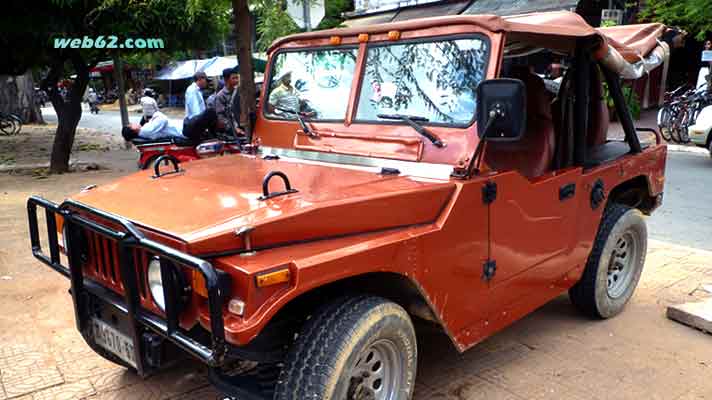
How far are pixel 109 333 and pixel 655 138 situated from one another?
432 centimetres

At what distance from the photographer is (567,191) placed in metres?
3.60

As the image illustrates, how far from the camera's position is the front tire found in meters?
2.34

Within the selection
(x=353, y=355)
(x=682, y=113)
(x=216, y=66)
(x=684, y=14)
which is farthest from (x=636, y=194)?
(x=216, y=66)

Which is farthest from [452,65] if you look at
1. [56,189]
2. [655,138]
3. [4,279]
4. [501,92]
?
[56,189]

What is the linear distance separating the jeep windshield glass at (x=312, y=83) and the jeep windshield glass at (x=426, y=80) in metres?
0.17

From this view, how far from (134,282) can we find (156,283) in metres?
0.09

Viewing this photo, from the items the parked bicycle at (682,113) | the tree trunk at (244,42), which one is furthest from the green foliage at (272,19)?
the parked bicycle at (682,113)

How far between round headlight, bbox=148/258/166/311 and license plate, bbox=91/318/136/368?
30 cm

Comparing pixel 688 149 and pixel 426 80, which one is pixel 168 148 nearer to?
pixel 426 80

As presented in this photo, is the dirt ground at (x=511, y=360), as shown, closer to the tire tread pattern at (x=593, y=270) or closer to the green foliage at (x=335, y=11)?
the tire tread pattern at (x=593, y=270)

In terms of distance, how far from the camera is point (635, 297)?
4727 mm

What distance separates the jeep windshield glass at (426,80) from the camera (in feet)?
10.4

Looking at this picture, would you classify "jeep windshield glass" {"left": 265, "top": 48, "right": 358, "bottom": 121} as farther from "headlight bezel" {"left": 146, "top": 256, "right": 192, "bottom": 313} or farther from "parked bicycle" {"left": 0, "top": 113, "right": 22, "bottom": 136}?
"parked bicycle" {"left": 0, "top": 113, "right": 22, "bottom": 136}

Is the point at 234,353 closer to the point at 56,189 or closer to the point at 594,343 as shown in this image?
the point at 594,343
